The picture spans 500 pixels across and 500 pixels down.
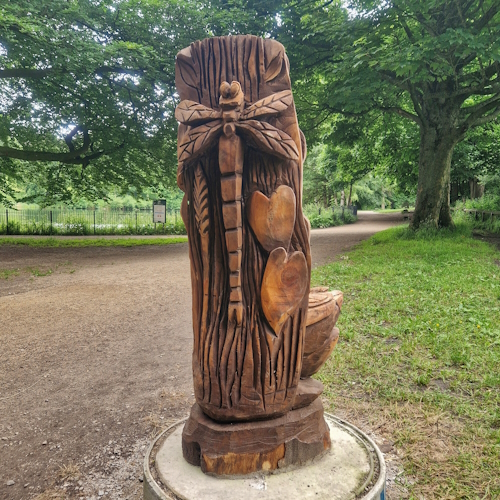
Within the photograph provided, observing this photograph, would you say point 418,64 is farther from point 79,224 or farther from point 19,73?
point 79,224

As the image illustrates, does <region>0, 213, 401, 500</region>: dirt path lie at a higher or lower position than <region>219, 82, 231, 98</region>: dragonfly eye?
lower


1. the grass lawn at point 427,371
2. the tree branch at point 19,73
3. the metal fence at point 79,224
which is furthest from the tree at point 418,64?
the metal fence at point 79,224

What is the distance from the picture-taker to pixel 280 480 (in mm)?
2010

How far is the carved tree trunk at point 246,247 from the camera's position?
1.94 m

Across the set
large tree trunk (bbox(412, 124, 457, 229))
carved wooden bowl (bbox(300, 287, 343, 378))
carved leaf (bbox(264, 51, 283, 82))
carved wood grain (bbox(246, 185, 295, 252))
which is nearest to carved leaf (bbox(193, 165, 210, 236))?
carved wood grain (bbox(246, 185, 295, 252))

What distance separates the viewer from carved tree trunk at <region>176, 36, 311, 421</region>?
1.94 meters

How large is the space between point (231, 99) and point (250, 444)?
1.67 m

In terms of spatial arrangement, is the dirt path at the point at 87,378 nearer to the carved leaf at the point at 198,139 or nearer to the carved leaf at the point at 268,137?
the carved leaf at the point at 198,139

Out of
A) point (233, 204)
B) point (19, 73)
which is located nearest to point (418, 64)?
point (233, 204)

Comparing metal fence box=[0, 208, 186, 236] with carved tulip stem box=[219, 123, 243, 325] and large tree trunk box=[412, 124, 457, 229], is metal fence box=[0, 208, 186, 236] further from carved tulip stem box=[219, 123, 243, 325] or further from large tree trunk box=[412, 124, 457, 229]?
carved tulip stem box=[219, 123, 243, 325]

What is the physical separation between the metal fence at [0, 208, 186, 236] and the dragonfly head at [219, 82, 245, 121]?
1925 centimetres

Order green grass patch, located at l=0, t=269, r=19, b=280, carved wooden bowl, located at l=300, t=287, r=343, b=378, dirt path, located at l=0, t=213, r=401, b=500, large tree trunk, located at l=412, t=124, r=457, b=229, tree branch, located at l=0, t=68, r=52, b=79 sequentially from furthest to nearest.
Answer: large tree trunk, located at l=412, t=124, r=457, b=229 < tree branch, located at l=0, t=68, r=52, b=79 < green grass patch, located at l=0, t=269, r=19, b=280 < dirt path, located at l=0, t=213, r=401, b=500 < carved wooden bowl, located at l=300, t=287, r=343, b=378

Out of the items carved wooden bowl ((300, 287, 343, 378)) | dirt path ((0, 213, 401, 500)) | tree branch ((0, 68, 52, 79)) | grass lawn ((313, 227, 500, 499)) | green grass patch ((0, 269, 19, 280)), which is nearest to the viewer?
carved wooden bowl ((300, 287, 343, 378))

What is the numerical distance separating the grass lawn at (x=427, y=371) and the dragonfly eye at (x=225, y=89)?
2.48 m
